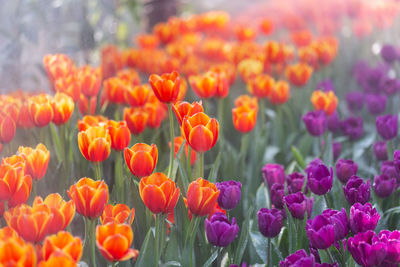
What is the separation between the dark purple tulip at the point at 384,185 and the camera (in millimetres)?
1411

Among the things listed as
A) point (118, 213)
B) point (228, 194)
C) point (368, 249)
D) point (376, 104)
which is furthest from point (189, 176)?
point (376, 104)

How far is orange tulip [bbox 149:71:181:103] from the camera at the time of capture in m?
1.36

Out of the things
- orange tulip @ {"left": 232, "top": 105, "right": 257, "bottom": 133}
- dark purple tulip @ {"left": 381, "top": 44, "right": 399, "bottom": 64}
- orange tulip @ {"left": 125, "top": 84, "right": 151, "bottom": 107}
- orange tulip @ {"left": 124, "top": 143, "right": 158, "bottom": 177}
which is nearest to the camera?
orange tulip @ {"left": 124, "top": 143, "right": 158, "bottom": 177}

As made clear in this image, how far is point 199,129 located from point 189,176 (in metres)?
0.30

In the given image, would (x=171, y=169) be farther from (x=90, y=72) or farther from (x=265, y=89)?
(x=265, y=89)

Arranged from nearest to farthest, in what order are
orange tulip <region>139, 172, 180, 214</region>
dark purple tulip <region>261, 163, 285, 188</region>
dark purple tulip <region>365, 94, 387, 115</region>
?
orange tulip <region>139, 172, 180, 214</region>, dark purple tulip <region>261, 163, 285, 188</region>, dark purple tulip <region>365, 94, 387, 115</region>

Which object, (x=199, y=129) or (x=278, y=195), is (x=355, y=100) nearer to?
(x=278, y=195)

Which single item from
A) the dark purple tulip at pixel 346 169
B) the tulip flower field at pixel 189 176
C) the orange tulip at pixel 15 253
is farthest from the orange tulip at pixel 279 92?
the orange tulip at pixel 15 253

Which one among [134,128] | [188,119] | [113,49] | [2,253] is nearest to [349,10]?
[113,49]

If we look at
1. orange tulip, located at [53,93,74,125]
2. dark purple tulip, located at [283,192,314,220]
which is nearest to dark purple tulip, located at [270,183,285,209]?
dark purple tulip, located at [283,192,314,220]

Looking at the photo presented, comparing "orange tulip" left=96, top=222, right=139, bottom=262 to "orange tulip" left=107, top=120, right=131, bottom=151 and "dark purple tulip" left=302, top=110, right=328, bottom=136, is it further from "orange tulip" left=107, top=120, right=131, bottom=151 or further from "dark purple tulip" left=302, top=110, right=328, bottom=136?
"dark purple tulip" left=302, top=110, right=328, bottom=136

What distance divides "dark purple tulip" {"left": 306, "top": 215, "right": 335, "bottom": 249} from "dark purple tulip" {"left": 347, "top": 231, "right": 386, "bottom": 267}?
47 millimetres

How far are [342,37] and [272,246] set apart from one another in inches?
122

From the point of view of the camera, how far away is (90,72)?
183 centimetres
